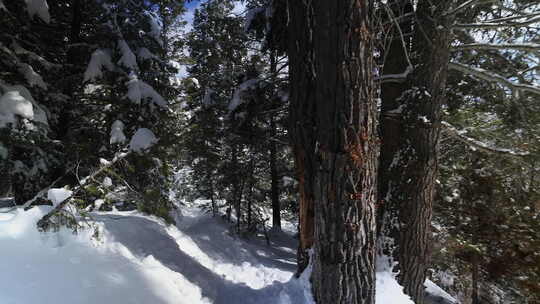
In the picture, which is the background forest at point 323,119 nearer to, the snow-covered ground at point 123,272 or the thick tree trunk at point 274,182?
the snow-covered ground at point 123,272

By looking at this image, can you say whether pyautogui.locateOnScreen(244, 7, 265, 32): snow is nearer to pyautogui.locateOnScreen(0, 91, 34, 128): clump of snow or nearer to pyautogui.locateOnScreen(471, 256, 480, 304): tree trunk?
pyautogui.locateOnScreen(0, 91, 34, 128): clump of snow

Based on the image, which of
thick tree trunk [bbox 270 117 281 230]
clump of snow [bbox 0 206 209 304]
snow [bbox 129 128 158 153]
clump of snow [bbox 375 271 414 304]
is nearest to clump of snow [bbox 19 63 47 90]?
snow [bbox 129 128 158 153]

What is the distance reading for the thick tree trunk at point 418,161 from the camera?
9.71 ft

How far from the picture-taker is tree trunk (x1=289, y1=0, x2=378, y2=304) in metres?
2.05

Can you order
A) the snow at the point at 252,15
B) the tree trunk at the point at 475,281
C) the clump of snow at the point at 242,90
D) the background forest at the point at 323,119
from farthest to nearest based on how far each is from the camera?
the tree trunk at the point at 475,281
the clump of snow at the point at 242,90
the snow at the point at 252,15
the background forest at the point at 323,119

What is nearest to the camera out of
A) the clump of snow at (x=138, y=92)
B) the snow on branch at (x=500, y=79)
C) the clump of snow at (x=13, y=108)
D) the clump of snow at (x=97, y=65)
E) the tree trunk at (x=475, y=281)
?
the snow on branch at (x=500, y=79)

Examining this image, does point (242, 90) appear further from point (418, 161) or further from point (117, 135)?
point (418, 161)

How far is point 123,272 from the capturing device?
298cm

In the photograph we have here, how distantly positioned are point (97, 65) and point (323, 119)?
5.58 m

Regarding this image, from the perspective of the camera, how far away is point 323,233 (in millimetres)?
2277

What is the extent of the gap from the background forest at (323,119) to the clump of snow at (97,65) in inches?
1.2

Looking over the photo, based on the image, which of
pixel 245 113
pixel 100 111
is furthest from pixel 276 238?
pixel 100 111

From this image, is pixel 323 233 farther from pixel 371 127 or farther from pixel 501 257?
pixel 501 257

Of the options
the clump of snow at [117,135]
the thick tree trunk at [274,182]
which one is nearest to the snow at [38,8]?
the clump of snow at [117,135]
